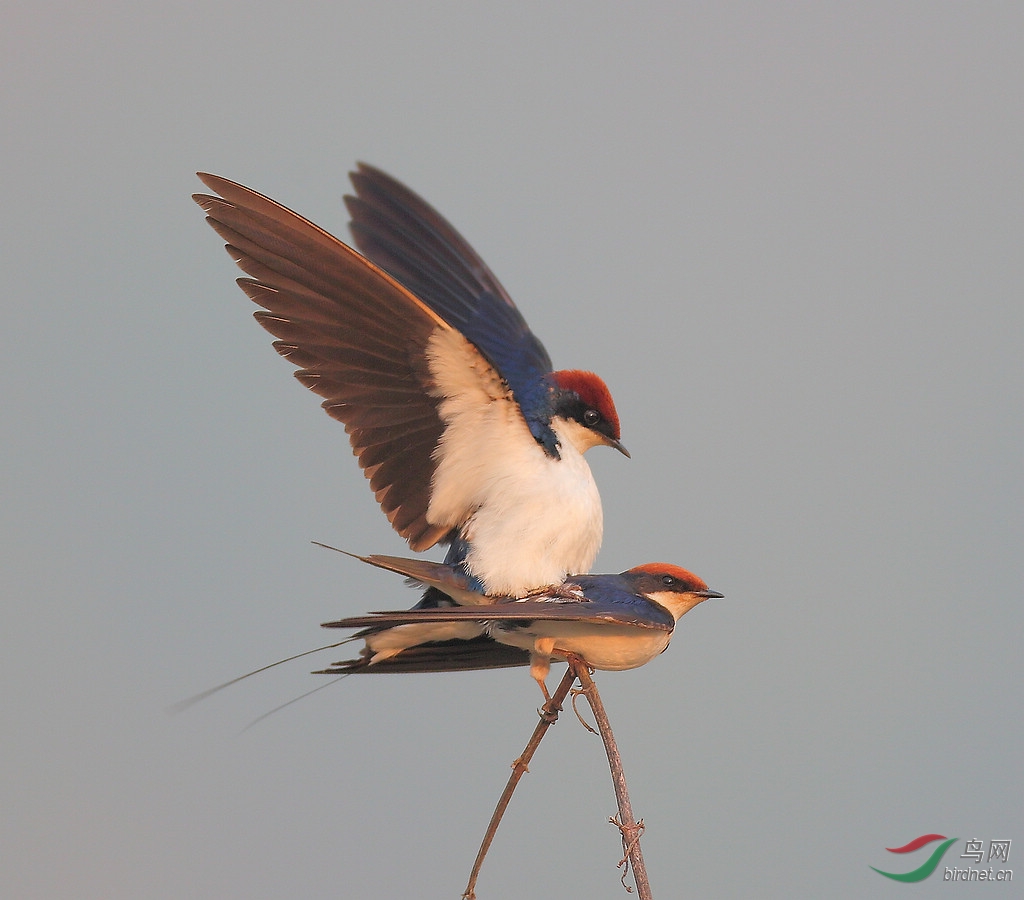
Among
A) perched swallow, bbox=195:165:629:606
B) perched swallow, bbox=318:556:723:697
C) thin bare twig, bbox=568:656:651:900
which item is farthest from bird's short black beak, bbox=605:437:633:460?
thin bare twig, bbox=568:656:651:900

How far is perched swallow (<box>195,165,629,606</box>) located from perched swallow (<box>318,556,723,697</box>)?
0.21ft

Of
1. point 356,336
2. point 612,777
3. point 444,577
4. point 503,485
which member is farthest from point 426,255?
point 612,777

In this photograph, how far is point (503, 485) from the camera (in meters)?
1.73

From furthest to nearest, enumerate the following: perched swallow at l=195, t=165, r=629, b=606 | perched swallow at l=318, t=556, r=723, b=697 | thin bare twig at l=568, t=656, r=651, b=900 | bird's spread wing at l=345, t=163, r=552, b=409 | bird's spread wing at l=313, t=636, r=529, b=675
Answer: bird's spread wing at l=345, t=163, r=552, b=409, bird's spread wing at l=313, t=636, r=529, b=675, perched swallow at l=195, t=165, r=629, b=606, perched swallow at l=318, t=556, r=723, b=697, thin bare twig at l=568, t=656, r=651, b=900

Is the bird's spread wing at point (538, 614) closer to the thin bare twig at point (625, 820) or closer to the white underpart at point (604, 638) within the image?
the white underpart at point (604, 638)

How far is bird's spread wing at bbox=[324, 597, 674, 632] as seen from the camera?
56.5 inches

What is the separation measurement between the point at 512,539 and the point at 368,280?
16.5 inches

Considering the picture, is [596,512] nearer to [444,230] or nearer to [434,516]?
[434,516]

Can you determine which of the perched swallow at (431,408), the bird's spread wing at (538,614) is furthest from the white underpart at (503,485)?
the bird's spread wing at (538,614)

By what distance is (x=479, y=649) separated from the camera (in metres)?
1.79

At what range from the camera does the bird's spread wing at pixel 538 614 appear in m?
1.44

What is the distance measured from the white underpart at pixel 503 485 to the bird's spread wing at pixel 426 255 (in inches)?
13.5

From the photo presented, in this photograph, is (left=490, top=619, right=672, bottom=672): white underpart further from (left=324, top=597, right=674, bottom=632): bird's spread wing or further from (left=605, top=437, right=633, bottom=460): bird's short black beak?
(left=605, top=437, right=633, bottom=460): bird's short black beak

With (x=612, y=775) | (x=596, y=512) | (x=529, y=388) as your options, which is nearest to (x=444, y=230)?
(x=529, y=388)
